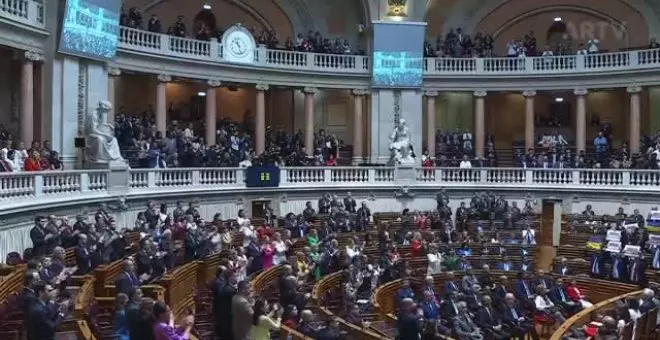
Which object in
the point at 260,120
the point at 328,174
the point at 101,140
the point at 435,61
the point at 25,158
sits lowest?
the point at 328,174

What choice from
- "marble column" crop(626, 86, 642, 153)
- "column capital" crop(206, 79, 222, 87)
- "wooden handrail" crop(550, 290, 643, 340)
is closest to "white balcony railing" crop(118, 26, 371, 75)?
"column capital" crop(206, 79, 222, 87)

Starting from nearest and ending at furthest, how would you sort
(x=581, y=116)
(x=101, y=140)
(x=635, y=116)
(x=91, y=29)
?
(x=101, y=140), (x=91, y=29), (x=635, y=116), (x=581, y=116)

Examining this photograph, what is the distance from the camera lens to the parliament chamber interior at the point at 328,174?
525 inches

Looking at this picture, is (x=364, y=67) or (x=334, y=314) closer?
(x=334, y=314)

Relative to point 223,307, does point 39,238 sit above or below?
above

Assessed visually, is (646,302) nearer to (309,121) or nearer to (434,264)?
(434,264)

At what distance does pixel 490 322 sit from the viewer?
13852 mm

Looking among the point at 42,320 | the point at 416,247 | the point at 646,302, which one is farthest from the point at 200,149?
→ the point at 42,320

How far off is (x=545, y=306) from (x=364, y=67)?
2128 centimetres

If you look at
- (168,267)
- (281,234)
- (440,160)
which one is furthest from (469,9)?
(168,267)

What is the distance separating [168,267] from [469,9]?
93.6 feet

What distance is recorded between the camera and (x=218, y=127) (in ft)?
117

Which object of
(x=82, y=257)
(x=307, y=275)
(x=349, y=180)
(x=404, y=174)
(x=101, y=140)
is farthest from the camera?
(x=404, y=174)

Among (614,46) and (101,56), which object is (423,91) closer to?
(614,46)
